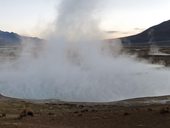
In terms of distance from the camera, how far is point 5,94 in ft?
132

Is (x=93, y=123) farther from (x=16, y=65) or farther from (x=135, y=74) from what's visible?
(x=16, y=65)

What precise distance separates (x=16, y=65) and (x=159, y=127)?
127 feet

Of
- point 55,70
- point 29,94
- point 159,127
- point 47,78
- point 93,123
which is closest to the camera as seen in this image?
point 159,127

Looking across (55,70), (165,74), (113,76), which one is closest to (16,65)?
(55,70)

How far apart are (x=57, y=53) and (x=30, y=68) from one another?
6.50 m

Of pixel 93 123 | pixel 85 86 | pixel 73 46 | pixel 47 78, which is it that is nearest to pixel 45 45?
pixel 73 46

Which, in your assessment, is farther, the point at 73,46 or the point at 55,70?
the point at 73,46

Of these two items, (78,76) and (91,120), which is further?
(78,76)

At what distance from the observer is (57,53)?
186 ft

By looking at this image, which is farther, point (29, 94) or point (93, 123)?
point (29, 94)

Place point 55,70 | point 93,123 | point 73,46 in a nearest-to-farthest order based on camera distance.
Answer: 1. point 93,123
2. point 55,70
3. point 73,46

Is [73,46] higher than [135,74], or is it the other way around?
[73,46]

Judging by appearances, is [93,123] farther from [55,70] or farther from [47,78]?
[55,70]

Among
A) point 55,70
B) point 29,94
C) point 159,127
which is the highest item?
point 55,70
